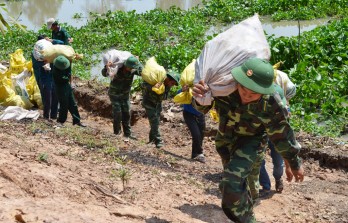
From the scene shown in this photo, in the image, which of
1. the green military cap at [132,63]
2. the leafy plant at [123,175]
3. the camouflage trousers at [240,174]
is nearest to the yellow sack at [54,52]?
the green military cap at [132,63]

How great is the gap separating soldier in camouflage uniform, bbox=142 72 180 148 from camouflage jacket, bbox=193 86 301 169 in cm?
278

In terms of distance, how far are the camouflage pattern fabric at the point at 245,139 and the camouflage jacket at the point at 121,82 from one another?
3.36m

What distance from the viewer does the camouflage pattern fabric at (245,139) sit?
411 cm

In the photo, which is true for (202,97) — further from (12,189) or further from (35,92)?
(35,92)

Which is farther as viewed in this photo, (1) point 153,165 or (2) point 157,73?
(2) point 157,73

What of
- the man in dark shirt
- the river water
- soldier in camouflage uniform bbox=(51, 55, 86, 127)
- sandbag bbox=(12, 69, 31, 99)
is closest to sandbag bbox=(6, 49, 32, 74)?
sandbag bbox=(12, 69, 31, 99)

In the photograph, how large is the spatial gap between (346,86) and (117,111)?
3.80 metres

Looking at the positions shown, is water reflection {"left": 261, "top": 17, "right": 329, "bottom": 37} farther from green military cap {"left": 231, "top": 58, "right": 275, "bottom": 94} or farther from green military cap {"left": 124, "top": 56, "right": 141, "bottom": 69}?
green military cap {"left": 231, "top": 58, "right": 275, "bottom": 94}

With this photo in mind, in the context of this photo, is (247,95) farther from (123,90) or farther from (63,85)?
(63,85)

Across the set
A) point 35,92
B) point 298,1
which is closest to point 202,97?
point 35,92

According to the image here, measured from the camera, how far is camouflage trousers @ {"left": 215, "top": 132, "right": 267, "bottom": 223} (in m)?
4.17

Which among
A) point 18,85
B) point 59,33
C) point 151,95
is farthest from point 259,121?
point 59,33

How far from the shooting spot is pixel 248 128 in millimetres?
4234

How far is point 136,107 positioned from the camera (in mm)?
9555
